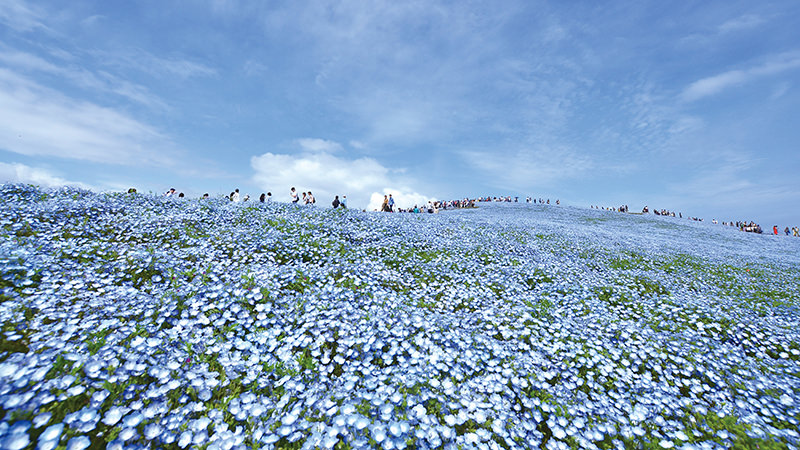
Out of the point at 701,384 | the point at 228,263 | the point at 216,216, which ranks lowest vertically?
the point at 701,384

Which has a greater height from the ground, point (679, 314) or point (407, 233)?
point (407, 233)

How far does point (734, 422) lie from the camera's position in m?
5.05

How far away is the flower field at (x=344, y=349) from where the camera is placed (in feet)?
13.1

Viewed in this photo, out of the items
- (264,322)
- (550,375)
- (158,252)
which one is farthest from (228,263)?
(550,375)

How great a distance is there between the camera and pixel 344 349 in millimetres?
6062

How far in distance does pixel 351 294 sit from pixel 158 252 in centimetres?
619

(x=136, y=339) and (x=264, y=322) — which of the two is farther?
(x=264, y=322)

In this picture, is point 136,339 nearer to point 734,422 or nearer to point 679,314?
point 734,422

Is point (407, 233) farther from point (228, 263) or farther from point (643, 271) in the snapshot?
point (643, 271)

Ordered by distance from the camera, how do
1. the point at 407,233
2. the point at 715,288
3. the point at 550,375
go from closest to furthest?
the point at 550,375
the point at 715,288
the point at 407,233

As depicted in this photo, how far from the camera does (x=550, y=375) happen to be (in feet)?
19.4

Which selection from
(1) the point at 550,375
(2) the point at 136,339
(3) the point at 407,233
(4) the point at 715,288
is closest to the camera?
(2) the point at 136,339

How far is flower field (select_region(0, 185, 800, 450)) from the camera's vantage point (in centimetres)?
399

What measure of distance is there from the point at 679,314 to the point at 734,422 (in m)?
5.95
